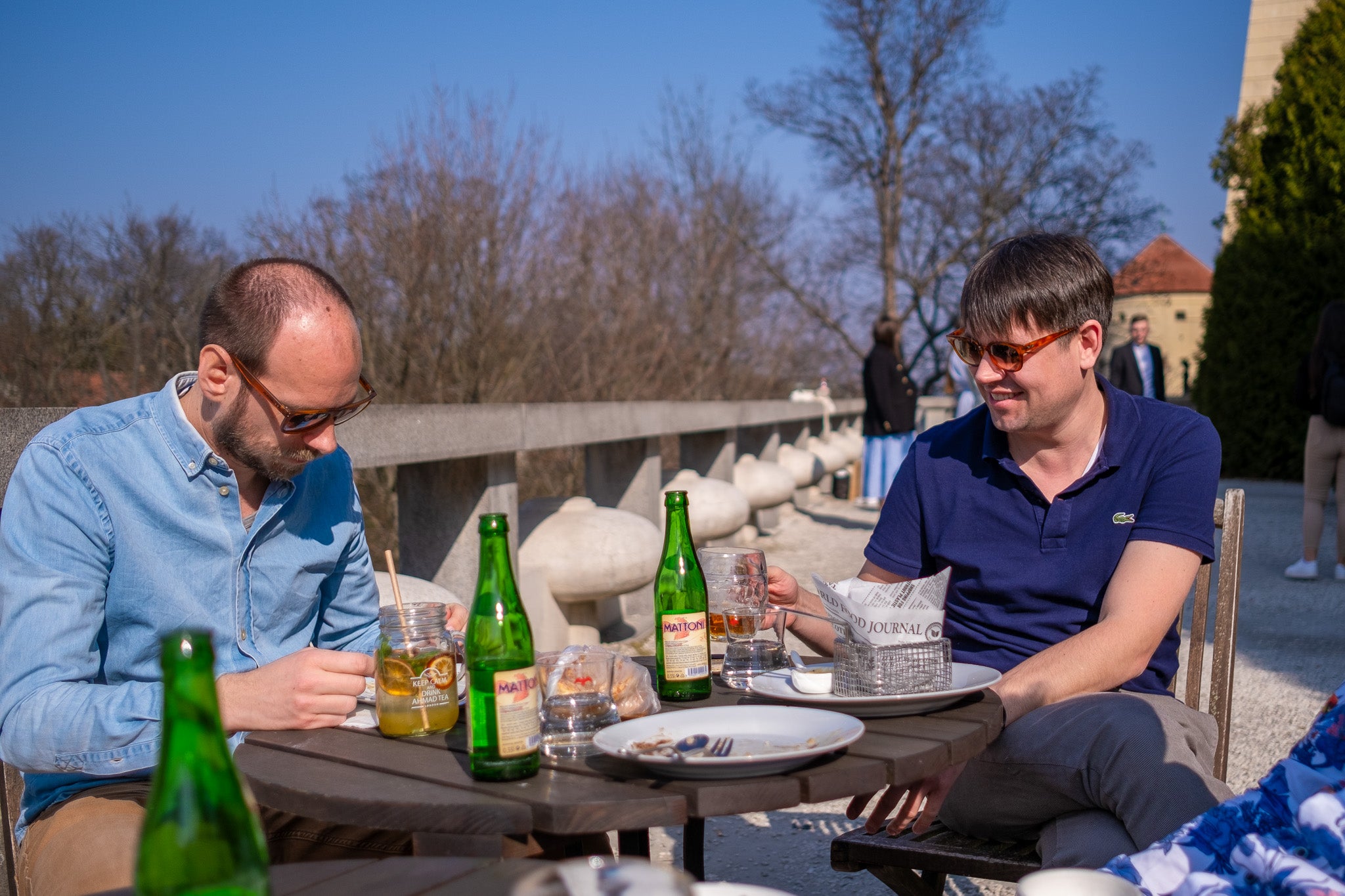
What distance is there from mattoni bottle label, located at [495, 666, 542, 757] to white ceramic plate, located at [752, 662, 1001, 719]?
1.77ft

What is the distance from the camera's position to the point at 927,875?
2.45m

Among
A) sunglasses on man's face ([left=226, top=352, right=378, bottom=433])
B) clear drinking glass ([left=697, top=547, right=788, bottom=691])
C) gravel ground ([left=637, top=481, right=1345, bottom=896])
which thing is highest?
sunglasses on man's face ([left=226, top=352, right=378, bottom=433])

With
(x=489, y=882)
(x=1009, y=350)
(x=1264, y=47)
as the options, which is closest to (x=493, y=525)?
(x=489, y=882)

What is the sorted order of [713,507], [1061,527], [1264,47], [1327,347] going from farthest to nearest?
[1264,47]
[713,507]
[1327,347]
[1061,527]

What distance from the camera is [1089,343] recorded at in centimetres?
259

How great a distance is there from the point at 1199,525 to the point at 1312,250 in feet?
47.9

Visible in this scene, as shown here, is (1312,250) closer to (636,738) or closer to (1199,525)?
(1199,525)

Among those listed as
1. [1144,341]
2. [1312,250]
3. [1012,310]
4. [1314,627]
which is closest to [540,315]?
[1144,341]

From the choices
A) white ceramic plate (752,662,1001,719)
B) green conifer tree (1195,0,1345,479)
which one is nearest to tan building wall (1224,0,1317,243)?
green conifer tree (1195,0,1345,479)

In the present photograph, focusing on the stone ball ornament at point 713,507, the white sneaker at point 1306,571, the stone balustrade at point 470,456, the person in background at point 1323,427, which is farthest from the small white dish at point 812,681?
→ the white sneaker at point 1306,571

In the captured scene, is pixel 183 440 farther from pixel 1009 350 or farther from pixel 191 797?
pixel 1009 350

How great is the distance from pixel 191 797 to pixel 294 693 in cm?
88

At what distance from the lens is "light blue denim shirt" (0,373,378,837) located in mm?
1883

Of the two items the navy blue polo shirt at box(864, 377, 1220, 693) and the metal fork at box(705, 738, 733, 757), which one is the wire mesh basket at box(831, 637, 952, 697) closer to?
the metal fork at box(705, 738, 733, 757)
